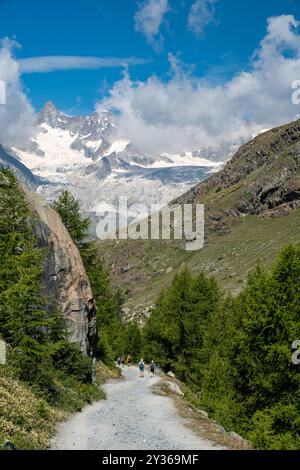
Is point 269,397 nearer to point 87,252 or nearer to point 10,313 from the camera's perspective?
point 10,313

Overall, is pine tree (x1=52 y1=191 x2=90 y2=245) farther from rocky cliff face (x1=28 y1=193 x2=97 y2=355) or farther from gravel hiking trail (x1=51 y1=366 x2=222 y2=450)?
gravel hiking trail (x1=51 y1=366 x2=222 y2=450)

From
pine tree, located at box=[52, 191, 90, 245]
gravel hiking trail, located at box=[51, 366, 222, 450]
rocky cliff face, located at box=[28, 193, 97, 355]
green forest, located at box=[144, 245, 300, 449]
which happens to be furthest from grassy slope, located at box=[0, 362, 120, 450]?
pine tree, located at box=[52, 191, 90, 245]

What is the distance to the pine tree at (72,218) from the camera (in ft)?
164

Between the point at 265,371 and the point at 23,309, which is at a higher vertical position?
the point at 23,309

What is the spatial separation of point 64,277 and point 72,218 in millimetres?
15599

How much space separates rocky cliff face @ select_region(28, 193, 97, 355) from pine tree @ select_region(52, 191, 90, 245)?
35.5ft

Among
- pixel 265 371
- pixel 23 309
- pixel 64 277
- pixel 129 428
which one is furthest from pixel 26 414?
pixel 64 277

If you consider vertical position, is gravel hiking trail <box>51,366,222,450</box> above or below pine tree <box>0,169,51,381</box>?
below

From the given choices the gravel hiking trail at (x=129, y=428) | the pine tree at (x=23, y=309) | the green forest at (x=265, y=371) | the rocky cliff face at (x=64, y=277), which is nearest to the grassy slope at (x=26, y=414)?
the gravel hiking trail at (x=129, y=428)

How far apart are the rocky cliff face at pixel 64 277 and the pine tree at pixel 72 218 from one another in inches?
426

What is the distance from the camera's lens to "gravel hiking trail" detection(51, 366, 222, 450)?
17.2 metres

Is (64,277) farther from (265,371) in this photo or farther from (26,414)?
(26,414)

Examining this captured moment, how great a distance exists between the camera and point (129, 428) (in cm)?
2095
